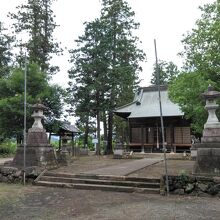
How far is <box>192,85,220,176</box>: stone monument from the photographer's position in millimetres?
10383

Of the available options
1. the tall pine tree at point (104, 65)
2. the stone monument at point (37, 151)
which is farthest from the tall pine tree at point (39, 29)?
the stone monument at point (37, 151)

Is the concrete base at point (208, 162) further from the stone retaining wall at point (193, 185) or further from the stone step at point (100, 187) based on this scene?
the stone step at point (100, 187)

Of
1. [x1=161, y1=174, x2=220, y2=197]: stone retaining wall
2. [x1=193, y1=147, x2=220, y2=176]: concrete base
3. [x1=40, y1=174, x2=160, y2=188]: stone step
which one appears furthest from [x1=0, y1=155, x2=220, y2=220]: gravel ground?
[x1=193, y1=147, x2=220, y2=176]: concrete base

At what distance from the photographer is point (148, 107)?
31.9 m

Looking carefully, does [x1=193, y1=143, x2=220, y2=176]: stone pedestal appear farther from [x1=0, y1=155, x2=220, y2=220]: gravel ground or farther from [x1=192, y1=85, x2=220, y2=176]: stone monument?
[x1=0, y1=155, x2=220, y2=220]: gravel ground

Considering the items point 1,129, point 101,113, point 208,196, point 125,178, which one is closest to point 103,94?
point 101,113

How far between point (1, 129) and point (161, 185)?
1235 centimetres

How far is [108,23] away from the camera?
2877 cm

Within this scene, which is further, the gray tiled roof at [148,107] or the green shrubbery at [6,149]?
the gray tiled roof at [148,107]

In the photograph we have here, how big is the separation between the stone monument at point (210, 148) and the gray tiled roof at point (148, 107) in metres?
17.2

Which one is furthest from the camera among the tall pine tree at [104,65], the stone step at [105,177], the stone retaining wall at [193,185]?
the tall pine tree at [104,65]

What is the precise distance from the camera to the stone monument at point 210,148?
409 inches

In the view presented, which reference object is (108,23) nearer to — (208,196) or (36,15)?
(36,15)

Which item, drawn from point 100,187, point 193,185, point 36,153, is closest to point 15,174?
point 36,153
